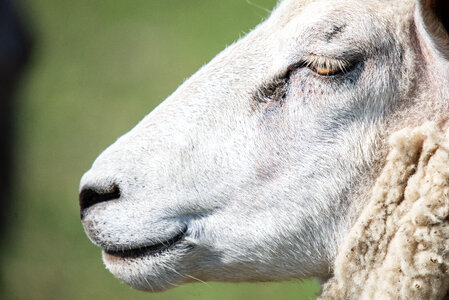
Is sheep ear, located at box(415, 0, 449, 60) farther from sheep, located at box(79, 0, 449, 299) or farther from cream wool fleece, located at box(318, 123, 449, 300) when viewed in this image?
cream wool fleece, located at box(318, 123, 449, 300)

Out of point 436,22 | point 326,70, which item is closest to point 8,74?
Result: point 326,70

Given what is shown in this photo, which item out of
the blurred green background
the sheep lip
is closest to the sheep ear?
the sheep lip

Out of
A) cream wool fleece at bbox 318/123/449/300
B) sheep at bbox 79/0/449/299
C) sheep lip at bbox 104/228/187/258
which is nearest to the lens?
cream wool fleece at bbox 318/123/449/300

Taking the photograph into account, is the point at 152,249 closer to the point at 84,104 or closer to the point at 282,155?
the point at 282,155

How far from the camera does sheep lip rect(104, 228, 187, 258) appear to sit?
2.37m

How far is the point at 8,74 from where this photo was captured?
19.1ft

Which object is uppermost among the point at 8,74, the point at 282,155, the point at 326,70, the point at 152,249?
the point at 8,74

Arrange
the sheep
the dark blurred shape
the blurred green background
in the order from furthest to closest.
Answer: the blurred green background, the dark blurred shape, the sheep

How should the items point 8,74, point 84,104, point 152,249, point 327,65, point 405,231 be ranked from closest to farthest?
point 405,231, point 327,65, point 152,249, point 8,74, point 84,104

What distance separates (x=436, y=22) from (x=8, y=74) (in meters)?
4.45

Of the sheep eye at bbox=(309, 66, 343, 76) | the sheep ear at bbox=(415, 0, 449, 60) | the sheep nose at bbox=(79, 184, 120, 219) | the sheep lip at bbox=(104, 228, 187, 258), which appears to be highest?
the sheep ear at bbox=(415, 0, 449, 60)

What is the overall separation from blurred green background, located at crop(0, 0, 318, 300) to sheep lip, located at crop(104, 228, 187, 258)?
3.75 m

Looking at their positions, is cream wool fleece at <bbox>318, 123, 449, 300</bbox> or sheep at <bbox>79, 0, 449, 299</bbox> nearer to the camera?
cream wool fleece at <bbox>318, 123, 449, 300</bbox>

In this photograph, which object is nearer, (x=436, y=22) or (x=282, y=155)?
(x=436, y=22)
